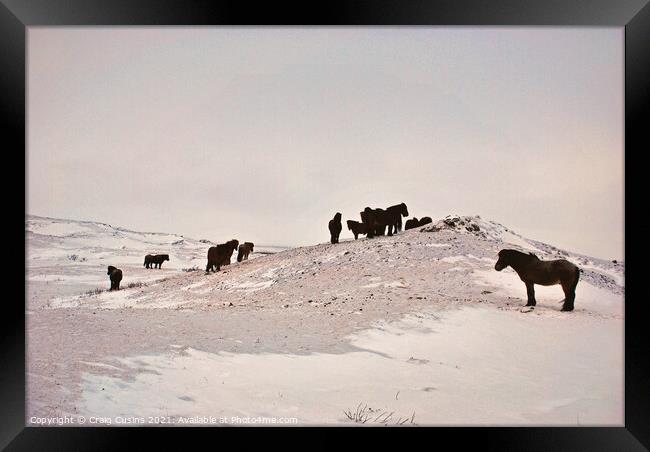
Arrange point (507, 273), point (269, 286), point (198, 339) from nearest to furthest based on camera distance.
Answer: point (198, 339) < point (507, 273) < point (269, 286)

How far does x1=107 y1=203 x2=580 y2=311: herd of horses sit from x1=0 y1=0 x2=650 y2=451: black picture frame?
175 centimetres

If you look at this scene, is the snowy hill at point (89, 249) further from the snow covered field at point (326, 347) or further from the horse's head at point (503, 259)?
the horse's head at point (503, 259)

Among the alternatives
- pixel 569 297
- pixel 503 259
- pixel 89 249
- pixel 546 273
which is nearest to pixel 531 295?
pixel 546 273

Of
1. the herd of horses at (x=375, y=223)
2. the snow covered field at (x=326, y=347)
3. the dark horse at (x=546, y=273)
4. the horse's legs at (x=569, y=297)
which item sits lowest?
the snow covered field at (x=326, y=347)

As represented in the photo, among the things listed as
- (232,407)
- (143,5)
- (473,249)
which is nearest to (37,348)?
(232,407)

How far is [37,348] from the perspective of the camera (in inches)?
294

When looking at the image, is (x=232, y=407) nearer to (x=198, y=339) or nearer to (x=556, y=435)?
(x=198, y=339)

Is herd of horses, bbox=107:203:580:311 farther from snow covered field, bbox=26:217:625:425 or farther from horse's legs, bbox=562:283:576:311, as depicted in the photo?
snow covered field, bbox=26:217:625:425

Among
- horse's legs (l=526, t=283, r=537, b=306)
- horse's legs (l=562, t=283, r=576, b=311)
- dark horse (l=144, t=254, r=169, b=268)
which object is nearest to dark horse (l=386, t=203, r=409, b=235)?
horse's legs (l=526, t=283, r=537, b=306)

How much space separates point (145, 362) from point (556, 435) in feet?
23.1

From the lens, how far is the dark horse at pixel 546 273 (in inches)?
358

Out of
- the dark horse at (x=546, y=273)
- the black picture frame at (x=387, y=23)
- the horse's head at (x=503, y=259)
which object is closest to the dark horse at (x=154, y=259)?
the black picture frame at (x=387, y=23)

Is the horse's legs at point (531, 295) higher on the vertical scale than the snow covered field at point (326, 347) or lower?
higher

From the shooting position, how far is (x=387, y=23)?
23.9 feet
